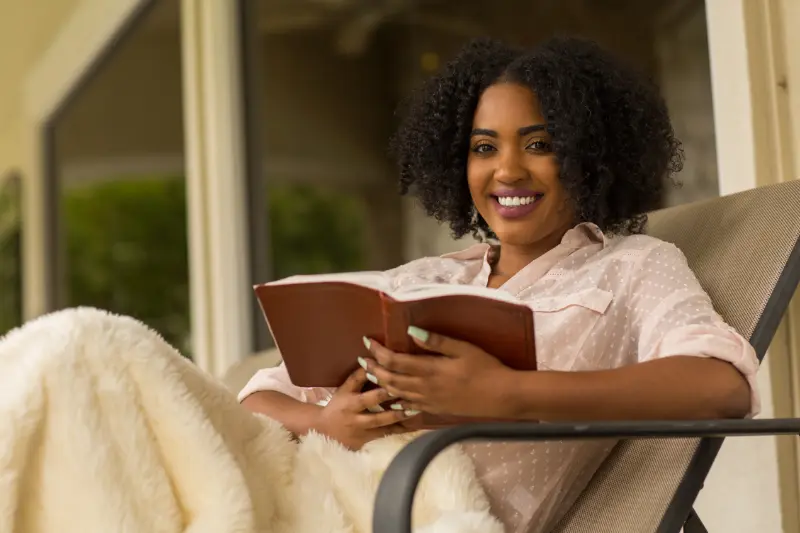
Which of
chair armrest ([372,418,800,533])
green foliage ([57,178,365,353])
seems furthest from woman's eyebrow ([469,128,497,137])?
green foliage ([57,178,365,353])

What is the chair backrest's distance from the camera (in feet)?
3.97

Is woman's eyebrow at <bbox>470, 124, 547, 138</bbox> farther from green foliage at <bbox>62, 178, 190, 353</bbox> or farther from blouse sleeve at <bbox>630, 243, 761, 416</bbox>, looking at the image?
green foliage at <bbox>62, 178, 190, 353</bbox>

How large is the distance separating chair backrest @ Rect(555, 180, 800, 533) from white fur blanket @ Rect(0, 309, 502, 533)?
16 cm

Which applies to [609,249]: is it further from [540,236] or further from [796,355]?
[796,355]

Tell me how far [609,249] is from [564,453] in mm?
268

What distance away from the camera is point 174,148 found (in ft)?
16.1

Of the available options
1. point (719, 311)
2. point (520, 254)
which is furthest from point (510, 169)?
point (719, 311)

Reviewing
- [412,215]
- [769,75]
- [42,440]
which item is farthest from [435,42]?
[42,440]

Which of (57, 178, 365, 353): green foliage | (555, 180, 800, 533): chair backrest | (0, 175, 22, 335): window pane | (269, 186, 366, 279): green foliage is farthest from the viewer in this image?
(0, 175, 22, 335): window pane

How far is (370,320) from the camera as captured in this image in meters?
1.16

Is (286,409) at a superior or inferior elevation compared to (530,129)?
inferior

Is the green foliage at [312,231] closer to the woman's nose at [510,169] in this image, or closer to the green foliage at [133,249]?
the green foliage at [133,249]

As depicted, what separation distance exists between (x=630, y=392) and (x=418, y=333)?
226mm

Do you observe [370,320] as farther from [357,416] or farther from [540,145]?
[540,145]
